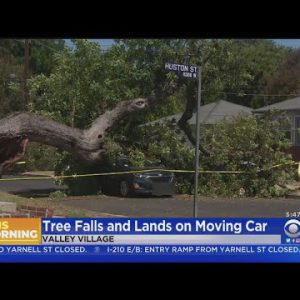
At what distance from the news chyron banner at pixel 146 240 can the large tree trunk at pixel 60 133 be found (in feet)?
6.06

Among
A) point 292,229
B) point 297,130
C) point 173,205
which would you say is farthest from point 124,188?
point 297,130

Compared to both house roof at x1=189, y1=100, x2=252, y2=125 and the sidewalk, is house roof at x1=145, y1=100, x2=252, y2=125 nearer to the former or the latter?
house roof at x1=189, y1=100, x2=252, y2=125

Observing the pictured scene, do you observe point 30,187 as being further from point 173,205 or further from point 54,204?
point 173,205

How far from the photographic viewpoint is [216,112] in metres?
7.21

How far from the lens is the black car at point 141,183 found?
6.80 meters

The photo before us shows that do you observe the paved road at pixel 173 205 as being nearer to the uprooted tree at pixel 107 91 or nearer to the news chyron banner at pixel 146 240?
the news chyron banner at pixel 146 240

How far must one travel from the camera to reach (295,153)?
775 cm

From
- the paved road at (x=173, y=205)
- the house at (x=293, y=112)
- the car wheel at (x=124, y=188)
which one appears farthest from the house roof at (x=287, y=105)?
the car wheel at (x=124, y=188)

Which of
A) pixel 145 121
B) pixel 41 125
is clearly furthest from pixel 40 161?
pixel 145 121

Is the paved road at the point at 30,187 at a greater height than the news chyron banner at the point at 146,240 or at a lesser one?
greater

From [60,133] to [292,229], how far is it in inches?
148

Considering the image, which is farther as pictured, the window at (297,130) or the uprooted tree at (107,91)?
the window at (297,130)

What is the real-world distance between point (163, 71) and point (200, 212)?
82.1 inches
